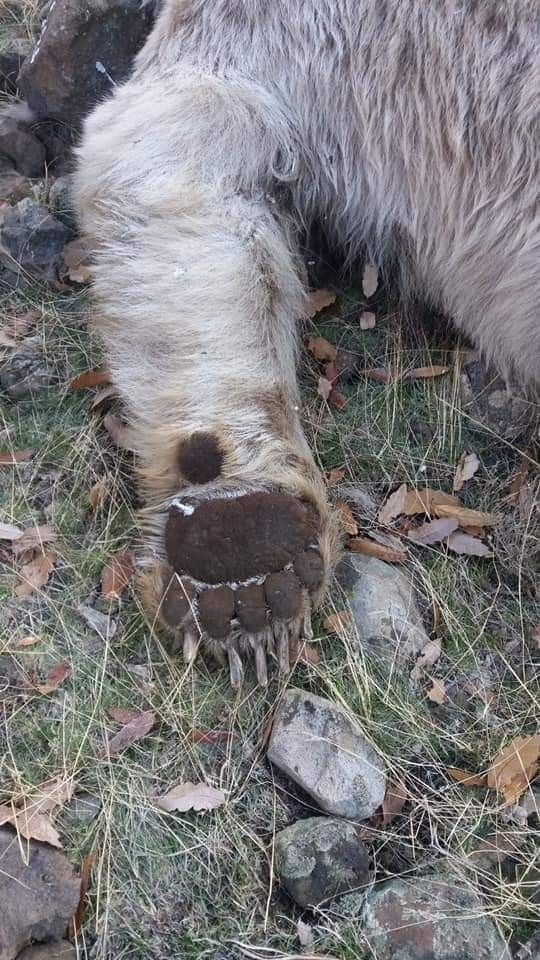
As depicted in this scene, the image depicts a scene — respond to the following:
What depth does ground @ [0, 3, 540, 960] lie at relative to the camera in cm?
240

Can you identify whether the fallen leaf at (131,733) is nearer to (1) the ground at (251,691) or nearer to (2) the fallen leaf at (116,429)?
(1) the ground at (251,691)

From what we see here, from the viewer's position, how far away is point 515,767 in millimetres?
2648

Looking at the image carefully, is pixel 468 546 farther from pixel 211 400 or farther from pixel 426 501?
pixel 211 400

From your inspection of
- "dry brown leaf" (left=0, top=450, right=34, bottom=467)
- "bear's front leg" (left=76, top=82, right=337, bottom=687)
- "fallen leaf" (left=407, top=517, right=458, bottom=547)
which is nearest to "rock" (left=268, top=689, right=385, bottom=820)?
"bear's front leg" (left=76, top=82, right=337, bottom=687)

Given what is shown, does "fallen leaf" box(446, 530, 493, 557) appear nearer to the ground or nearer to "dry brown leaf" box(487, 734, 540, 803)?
the ground

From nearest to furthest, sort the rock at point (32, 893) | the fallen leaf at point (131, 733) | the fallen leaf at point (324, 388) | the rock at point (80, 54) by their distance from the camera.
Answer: the rock at point (32, 893) → the fallen leaf at point (131, 733) → the fallen leaf at point (324, 388) → the rock at point (80, 54)

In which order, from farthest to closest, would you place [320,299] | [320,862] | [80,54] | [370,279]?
[80,54] < [320,299] < [370,279] < [320,862]

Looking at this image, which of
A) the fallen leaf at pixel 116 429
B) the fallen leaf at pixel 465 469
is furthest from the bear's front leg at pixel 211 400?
the fallen leaf at pixel 465 469

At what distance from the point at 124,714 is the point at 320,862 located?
72 cm

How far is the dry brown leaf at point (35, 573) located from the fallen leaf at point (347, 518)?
0.99 metres

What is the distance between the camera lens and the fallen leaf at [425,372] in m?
3.46

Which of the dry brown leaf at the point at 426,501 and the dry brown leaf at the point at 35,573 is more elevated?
the dry brown leaf at the point at 35,573

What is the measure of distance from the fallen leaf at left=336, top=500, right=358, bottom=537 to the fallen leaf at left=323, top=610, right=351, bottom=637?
339 millimetres

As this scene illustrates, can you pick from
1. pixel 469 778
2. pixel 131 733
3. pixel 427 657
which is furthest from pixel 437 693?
pixel 131 733
